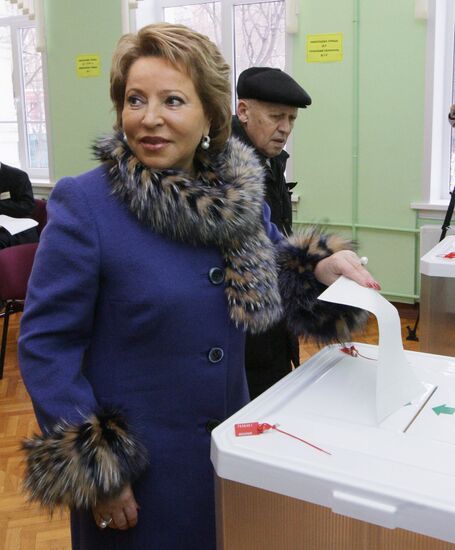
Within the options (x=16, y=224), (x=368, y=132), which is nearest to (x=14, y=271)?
(x=16, y=224)

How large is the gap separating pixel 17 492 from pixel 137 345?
61.8 inches

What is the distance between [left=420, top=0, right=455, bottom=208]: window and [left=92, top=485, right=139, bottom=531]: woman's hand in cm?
347

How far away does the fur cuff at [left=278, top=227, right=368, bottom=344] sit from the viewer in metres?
1.23


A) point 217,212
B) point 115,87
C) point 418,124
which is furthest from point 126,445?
point 418,124

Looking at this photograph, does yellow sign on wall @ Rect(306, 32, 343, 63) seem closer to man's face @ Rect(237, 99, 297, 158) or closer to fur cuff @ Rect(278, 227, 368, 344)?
man's face @ Rect(237, 99, 297, 158)

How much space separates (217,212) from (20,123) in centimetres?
538

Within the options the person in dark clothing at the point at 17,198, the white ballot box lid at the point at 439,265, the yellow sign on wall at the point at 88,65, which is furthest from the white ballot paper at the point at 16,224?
the white ballot box lid at the point at 439,265

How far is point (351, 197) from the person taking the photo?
4.41 metres

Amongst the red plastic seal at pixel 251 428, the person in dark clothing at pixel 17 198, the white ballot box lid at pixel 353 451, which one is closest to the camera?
the white ballot box lid at pixel 353 451

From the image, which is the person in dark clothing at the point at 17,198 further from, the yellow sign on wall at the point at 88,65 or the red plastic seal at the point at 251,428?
the red plastic seal at the point at 251,428

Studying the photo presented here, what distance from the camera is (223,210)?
111cm

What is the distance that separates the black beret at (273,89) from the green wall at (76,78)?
328cm

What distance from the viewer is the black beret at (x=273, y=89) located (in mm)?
1955

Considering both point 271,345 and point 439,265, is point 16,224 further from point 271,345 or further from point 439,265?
point 439,265
